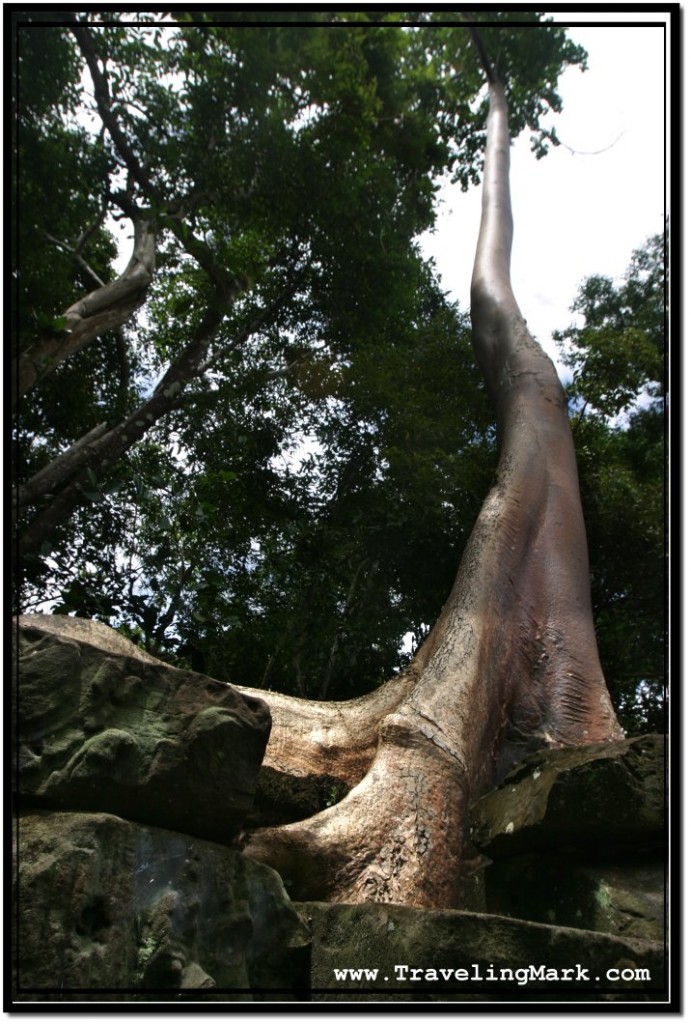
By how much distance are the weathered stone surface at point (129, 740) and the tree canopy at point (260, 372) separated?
1.83 m

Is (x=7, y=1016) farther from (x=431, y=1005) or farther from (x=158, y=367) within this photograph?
(x=158, y=367)

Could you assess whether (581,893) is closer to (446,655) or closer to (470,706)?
(470,706)

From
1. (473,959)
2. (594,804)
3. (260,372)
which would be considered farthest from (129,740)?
(260,372)

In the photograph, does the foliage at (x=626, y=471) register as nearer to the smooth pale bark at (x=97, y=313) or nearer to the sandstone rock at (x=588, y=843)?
the sandstone rock at (x=588, y=843)

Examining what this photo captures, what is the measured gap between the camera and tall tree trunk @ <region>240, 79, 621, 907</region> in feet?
7.25

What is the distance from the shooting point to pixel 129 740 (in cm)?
159

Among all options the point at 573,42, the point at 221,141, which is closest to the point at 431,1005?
the point at 221,141

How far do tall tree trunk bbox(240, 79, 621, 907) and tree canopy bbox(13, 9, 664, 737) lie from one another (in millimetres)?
740

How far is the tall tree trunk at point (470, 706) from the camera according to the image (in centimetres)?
221

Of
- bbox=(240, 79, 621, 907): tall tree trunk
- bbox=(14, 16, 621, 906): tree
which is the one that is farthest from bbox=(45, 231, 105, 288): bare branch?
bbox=(240, 79, 621, 907): tall tree trunk

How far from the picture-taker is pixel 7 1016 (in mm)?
1475

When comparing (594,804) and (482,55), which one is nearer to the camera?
(594,804)

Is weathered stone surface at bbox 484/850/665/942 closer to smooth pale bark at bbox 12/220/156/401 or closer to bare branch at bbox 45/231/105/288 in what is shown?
smooth pale bark at bbox 12/220/156/401

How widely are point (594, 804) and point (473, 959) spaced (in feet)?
1.98
